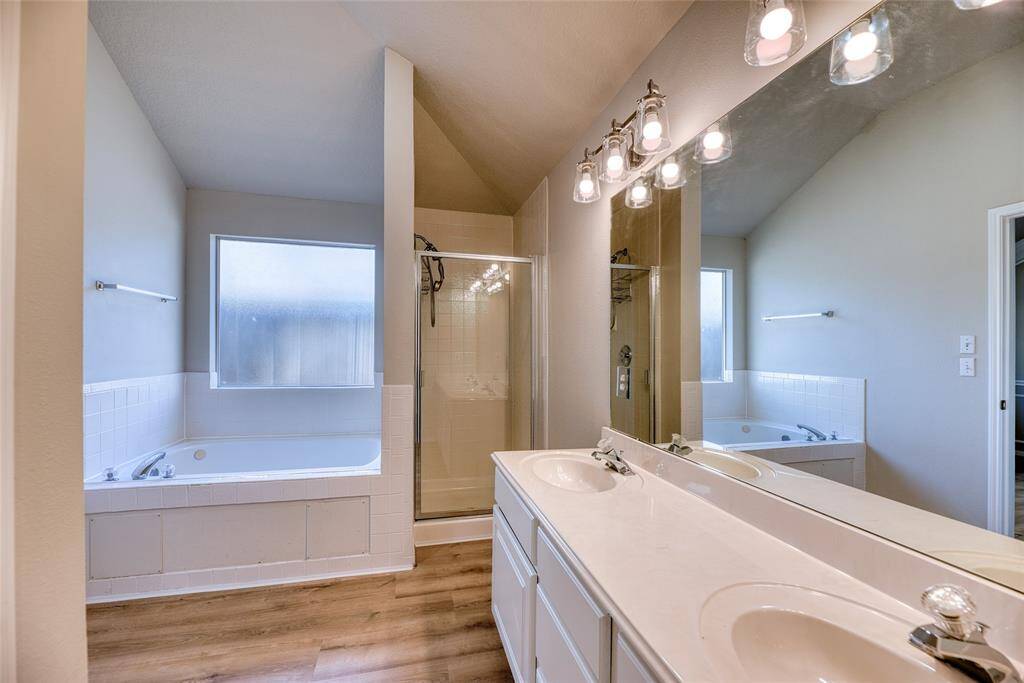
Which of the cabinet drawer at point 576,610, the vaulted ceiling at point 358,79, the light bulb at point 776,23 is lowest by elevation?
the cabinet drawer at point 576,610

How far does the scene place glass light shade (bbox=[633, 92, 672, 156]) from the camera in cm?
141

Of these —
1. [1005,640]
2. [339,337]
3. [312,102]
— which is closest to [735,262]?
[1005,640]

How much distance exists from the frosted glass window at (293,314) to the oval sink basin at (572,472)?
7.49ft

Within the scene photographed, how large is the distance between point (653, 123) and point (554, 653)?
1683mm

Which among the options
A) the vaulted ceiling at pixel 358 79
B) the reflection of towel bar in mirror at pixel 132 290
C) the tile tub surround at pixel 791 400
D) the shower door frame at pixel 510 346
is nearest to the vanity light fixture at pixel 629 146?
the vaulted ceiling at pixel 358 79

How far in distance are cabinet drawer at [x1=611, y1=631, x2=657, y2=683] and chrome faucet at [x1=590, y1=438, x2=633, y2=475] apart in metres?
0.77

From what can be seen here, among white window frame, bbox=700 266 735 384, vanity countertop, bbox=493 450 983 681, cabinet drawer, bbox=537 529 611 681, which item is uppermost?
white window frame, bbox=700 266 735 384

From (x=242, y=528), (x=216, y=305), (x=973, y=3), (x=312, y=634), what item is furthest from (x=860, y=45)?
(x=216, y=305)

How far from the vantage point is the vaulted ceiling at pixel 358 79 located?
183cm

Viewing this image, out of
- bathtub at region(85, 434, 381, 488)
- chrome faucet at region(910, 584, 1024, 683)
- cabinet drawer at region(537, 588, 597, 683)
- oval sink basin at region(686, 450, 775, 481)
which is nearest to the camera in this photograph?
chrome faucet at region(910, 584, 1024, 683)

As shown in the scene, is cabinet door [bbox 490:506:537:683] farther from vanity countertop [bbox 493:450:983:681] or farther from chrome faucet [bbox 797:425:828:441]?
chrome faucet [bbox 797:425:828:441]

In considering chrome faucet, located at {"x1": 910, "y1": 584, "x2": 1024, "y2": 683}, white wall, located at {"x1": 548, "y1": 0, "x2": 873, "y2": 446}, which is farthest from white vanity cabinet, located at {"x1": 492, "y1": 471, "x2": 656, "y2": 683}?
white wall, located at {"x1": 548, "y1": 0, "x2": 873, "y2": 446}

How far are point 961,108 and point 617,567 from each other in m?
1.08

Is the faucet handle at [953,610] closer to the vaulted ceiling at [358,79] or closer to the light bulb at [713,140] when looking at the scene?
the light bulb at [713,140]
